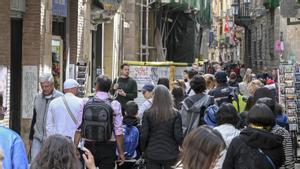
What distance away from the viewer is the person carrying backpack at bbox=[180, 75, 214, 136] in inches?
401

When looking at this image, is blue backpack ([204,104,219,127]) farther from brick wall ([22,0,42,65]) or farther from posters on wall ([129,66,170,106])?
posters on wall ([129,66,170,106])

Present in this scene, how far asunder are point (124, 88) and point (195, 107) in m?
4.39

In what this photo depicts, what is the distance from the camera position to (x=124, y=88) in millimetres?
14430

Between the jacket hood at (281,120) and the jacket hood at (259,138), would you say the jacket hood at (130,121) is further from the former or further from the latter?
the jacket hood at (259,138)

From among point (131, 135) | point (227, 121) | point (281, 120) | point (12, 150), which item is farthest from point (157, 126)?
point (12, 150)

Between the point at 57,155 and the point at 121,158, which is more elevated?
the point at 57,155

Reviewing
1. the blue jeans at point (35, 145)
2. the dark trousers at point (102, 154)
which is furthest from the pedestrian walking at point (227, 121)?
the blue jeans at point (35, 145)

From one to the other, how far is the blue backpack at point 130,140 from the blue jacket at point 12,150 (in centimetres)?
454

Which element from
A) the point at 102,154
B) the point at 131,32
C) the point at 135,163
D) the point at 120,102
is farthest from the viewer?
the point at 131,32

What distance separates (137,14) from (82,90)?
1220 cm

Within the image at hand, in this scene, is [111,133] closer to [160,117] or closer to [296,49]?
[160,117]

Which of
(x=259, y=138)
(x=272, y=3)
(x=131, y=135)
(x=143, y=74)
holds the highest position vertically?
(x=272, y=3)

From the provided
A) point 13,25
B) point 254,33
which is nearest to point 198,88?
point 13,25

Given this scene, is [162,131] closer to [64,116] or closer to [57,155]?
[64,116]
